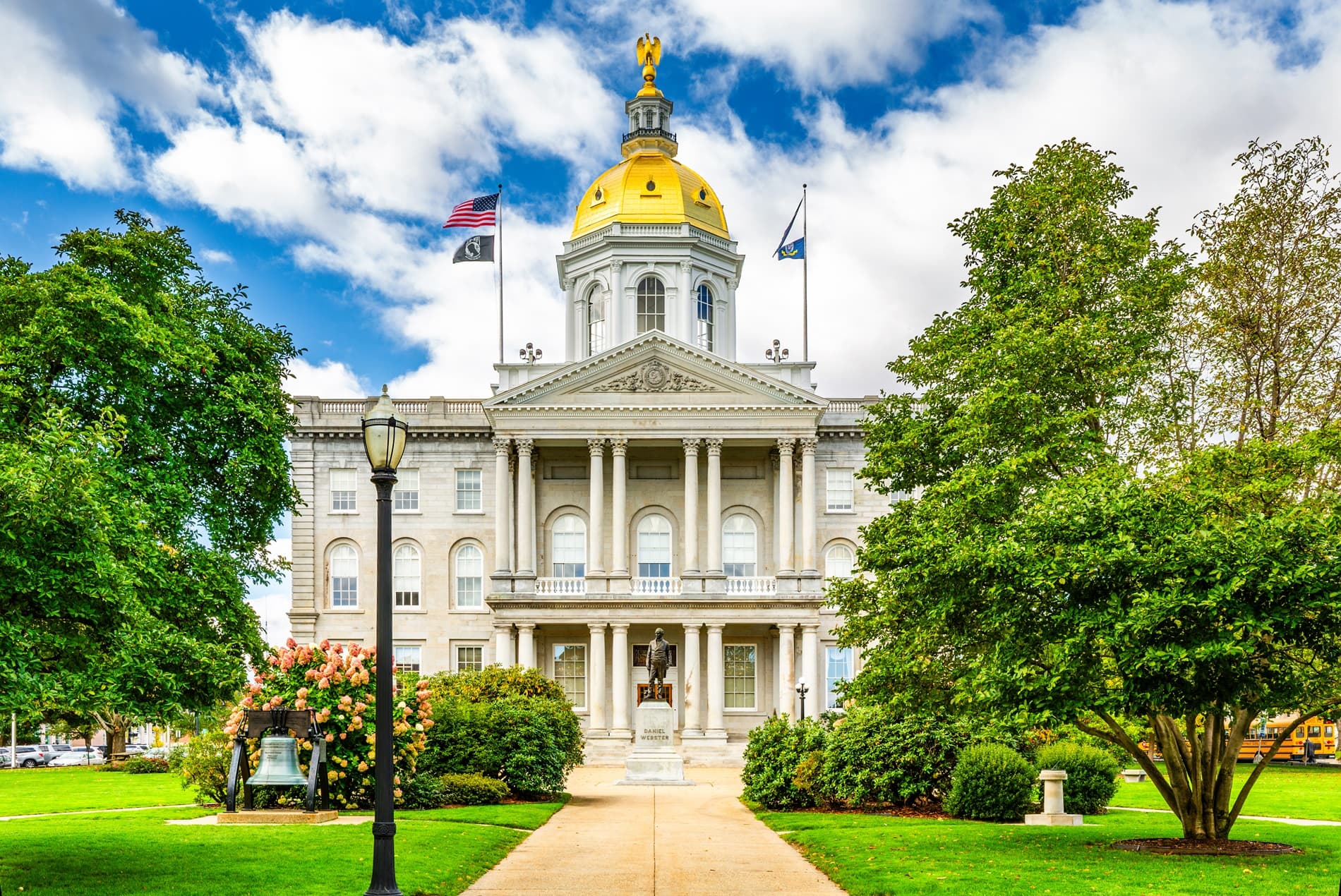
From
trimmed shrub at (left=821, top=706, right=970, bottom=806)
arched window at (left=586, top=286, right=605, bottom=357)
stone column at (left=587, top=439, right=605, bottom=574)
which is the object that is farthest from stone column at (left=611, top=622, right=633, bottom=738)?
trimmed shrub at (left=821, top=706, right=970, bottom=806)

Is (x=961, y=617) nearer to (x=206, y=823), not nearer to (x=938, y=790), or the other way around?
(x=938, y=790)

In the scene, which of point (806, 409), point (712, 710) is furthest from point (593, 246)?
point (712, 710)

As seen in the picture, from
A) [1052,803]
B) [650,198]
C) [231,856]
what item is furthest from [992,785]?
[650,198]

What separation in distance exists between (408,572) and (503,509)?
23.9 ft

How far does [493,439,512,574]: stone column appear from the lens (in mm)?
59250

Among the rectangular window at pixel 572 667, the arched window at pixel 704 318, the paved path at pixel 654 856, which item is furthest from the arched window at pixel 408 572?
the paved path at pixel 654 856

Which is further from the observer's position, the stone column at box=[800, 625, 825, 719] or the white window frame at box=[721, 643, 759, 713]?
the white window frame at box=[721, 643, 759, 713]

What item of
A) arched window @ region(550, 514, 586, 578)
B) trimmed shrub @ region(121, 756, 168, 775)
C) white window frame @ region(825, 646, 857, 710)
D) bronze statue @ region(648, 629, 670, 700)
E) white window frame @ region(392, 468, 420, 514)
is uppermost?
white window frame @ region(392, 468, 420, 514)

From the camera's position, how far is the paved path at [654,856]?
1712cm

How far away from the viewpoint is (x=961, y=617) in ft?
71.2

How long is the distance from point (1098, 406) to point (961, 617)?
4.82 m

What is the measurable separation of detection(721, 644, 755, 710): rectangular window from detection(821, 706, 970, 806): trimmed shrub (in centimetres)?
3141

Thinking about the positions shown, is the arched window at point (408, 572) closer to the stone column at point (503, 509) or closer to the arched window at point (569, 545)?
the stone column at point (503, 509)

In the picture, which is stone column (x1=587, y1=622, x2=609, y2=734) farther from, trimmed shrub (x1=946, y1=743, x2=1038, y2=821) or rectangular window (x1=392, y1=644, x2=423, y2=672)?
trimmed shrub (x1=946, y1=743, x2=1038, y2=821)
